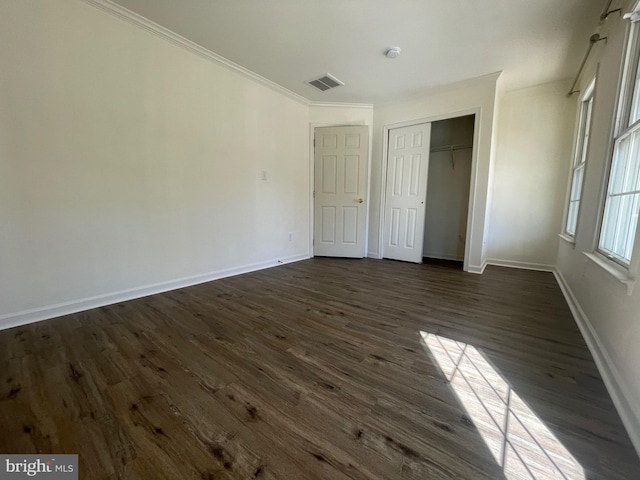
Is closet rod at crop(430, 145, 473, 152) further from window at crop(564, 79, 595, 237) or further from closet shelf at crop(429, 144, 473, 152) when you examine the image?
window at crop(564, 79, 595, 237)

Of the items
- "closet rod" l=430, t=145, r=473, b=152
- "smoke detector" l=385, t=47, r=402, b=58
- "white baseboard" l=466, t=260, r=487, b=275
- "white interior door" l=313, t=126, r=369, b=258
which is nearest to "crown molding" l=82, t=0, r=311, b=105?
"white interior door" l=313, t=126, r=369, b=258

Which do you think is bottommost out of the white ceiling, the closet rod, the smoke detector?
the closet rod

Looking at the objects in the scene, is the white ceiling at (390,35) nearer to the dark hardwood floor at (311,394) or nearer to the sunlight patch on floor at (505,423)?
the dark hardwood floor at (311,394)

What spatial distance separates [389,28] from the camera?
2.39 metres

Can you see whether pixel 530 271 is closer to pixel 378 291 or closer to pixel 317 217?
pixel 378 291

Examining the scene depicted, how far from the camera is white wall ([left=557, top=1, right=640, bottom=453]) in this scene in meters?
1.18

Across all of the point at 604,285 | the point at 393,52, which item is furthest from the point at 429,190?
the point at 604,285

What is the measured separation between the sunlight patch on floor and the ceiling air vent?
3.34 metres

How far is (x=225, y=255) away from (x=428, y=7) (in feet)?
10.3

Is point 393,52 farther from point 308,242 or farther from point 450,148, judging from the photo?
point 308,242

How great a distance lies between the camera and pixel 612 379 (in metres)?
1.31

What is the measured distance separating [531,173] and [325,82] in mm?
3248

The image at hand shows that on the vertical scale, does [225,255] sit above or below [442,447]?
above

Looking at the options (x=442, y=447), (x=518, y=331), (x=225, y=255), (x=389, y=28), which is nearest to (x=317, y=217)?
(x=225, y=255)
